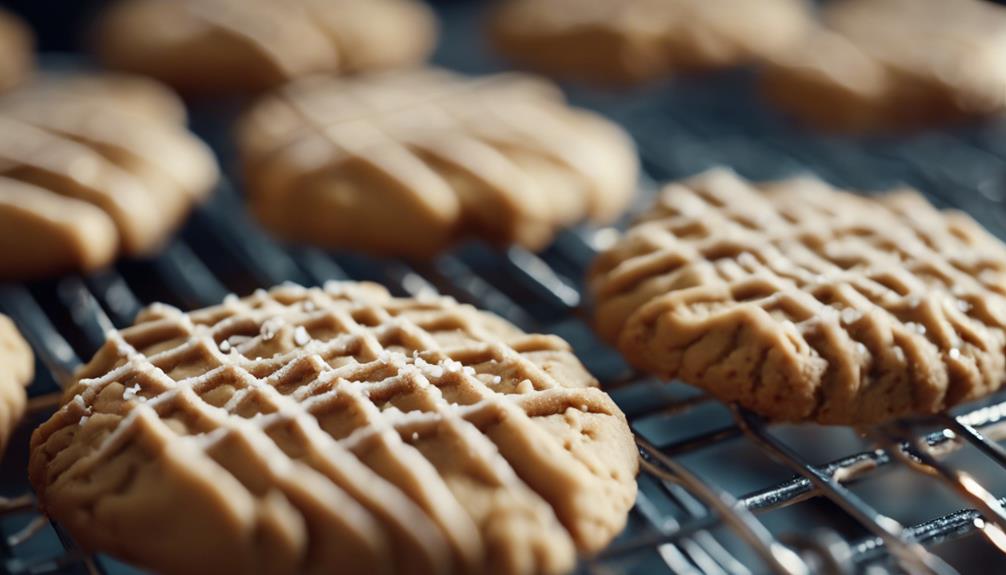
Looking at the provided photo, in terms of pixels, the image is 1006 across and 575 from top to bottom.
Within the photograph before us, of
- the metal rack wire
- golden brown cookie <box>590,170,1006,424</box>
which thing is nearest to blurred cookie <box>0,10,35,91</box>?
the metal rack wire

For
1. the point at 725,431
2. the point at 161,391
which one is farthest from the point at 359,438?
the point at 725,431

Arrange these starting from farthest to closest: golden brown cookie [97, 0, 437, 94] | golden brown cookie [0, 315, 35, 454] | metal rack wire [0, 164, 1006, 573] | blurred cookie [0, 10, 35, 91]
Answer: golden brown cookie [97, 0, 437, 94]
blurred cookie [0, 10, 35, 91]
golden brown cookie [0, 315, 35, 454]
metal rack wire [0, 164, 1006, 573]

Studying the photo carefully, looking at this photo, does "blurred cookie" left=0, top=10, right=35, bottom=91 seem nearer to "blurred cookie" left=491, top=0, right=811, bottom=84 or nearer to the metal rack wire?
the metal rack wire

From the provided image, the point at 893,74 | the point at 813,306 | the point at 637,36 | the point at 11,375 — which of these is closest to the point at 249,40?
the point at 637,36

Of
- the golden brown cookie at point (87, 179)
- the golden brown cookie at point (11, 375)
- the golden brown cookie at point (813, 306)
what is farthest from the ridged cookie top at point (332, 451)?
the golden brown cookie at point (87, 179)

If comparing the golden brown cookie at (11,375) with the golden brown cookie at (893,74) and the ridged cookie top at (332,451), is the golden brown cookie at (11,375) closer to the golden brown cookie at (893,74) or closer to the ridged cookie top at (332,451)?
the ridged cookie top at (332,451)

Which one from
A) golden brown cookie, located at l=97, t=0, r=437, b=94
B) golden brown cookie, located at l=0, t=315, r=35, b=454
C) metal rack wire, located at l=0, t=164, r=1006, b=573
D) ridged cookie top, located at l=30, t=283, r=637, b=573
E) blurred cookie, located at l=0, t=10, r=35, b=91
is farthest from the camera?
golden brown cookie, located at l=97, t=0, r=437, b=94
